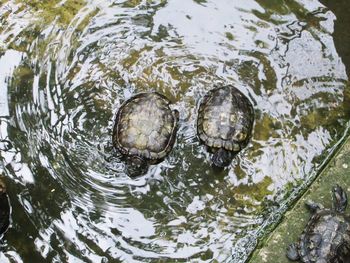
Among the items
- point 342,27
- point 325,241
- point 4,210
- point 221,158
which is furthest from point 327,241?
point 4,210

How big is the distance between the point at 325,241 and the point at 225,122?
5.53ft

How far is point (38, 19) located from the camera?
717 centimetres

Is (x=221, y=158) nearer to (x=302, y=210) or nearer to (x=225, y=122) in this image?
Result: (x=225, y=122)

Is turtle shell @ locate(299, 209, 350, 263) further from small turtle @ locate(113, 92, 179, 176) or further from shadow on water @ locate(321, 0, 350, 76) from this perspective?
shadow on water @ locate(321, 0, 350, 76)

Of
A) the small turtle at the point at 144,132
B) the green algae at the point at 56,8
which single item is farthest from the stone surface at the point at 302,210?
the green algae at the point at 56,8

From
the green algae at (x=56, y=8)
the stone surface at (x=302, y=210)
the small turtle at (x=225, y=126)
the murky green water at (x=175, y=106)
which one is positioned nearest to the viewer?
the stone surface at (x=302, y=210)

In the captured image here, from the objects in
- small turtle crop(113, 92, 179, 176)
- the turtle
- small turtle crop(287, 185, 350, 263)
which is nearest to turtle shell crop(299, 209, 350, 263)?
small turtle crop(287, 185, 350, 263)

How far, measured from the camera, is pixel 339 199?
6.17 meters

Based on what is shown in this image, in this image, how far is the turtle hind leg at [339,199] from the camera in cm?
614

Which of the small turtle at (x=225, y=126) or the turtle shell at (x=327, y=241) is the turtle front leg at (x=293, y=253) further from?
the small turtle at (x=225, y=126)

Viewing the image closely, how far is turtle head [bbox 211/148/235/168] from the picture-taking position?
6.49 metres

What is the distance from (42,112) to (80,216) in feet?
4.29

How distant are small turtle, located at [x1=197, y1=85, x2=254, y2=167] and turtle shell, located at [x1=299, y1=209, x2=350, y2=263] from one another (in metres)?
1.22

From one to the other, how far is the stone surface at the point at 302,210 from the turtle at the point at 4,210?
8.57 feet
